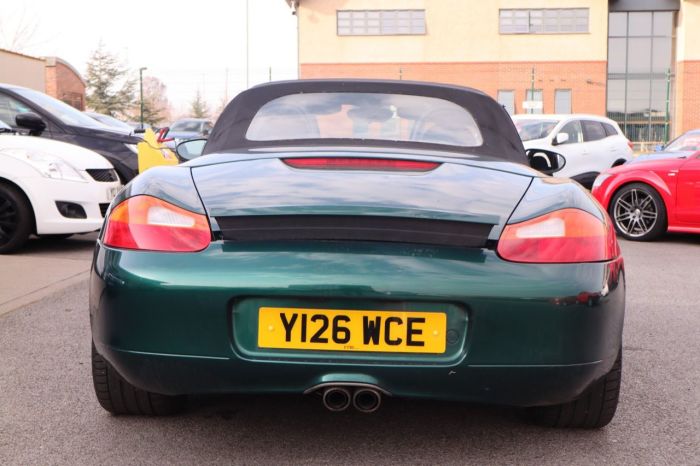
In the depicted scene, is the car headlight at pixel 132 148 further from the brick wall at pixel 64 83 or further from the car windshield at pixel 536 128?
the brick wall at pixel 64 83

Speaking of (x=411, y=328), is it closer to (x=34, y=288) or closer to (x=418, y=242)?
(x=418, y=242)

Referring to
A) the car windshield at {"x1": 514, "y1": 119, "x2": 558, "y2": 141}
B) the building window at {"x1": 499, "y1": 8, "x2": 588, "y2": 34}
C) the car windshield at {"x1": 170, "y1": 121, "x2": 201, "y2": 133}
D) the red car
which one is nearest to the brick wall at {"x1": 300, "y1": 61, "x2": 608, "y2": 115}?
the building window at {"x1": 499, "y1": 8, "x2": 588, "y2": 34}

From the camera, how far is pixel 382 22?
146ft

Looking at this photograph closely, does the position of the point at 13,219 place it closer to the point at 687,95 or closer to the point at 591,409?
the point at 591,409

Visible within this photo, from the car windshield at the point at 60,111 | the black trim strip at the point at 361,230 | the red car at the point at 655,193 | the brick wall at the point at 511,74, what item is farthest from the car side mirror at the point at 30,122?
the brick wall at the point at 511,74

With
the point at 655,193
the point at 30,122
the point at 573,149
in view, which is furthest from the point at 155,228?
the point at 573,149

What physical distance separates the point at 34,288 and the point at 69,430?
3.18 metres

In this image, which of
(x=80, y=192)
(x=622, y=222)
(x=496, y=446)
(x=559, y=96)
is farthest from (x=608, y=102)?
(x=496, y=446)

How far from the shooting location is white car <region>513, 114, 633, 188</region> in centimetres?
1555

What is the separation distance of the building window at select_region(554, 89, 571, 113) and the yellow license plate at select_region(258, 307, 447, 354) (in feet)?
143

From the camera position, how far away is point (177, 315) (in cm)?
256

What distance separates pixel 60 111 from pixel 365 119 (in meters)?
7.41

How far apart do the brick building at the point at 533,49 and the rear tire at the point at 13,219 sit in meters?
36.8

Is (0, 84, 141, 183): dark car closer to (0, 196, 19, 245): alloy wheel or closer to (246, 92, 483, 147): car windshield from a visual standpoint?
(0, 196, 19, 245): alloy wheel
